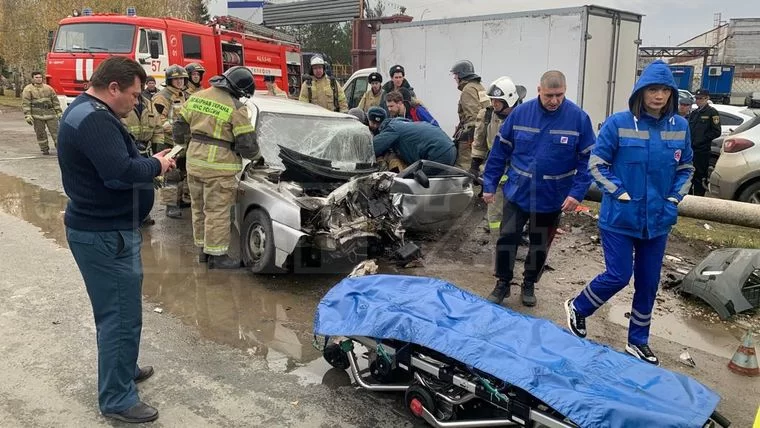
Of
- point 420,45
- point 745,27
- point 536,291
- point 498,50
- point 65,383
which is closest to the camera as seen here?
point 65,383

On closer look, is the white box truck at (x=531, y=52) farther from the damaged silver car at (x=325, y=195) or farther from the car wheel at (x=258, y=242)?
the car wheel at (x=258, y=242)

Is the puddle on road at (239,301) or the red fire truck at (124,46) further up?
the red fire truck at (124,46)

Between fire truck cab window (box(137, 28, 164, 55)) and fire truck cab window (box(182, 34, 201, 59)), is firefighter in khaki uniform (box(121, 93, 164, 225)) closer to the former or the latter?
fire truck cab window (box(137, 28, 164, 55))

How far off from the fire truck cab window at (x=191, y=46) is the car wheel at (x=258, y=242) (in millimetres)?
9207

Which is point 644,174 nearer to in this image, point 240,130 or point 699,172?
point 240,130

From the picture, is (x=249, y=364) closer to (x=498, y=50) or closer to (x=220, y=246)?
(x=220, y=246)

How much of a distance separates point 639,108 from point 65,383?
12.7ft

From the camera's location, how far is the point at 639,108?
3609 mm

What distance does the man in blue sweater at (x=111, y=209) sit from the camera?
267cm

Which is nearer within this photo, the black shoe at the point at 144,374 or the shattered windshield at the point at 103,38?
the black shoe at the point at 144,374

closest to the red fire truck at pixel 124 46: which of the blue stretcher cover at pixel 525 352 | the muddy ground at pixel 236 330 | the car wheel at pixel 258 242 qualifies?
the muddy ground at pixel 236 330

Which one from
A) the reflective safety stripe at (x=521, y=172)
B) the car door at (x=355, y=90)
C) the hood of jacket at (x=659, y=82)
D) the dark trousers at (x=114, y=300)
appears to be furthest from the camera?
the car door at (x=355, y=90)

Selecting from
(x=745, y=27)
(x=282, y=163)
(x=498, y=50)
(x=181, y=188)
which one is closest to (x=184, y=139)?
(x=282, y=163)

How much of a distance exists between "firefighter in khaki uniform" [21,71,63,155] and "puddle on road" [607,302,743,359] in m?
11.8
